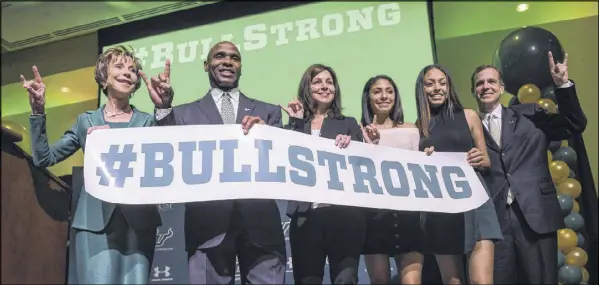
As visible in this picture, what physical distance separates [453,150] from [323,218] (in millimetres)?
671

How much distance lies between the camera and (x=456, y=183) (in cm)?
287

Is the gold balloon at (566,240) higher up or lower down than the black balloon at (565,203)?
lower down

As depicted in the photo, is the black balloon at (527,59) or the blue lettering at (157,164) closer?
the blue lettering at (157,164)

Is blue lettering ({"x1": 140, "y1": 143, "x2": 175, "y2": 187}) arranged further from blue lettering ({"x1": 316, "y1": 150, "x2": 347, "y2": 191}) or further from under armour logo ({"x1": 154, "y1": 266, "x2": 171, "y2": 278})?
under armour logo ({"x1": 154, "y1": 266, "x2": 171, "y2": 278})

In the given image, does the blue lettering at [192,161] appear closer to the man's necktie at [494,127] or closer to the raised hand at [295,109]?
the raised hand at [295,109]

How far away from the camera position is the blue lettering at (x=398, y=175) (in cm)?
278

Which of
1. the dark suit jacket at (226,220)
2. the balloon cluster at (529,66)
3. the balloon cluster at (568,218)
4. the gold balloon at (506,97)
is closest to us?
the dark suit jacket at (226,220)

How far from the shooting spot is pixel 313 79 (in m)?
2.89

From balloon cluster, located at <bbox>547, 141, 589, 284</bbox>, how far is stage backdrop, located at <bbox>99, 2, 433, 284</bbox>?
0.80 meters

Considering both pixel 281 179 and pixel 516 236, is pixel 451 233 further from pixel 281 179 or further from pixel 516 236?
pixel 281 179

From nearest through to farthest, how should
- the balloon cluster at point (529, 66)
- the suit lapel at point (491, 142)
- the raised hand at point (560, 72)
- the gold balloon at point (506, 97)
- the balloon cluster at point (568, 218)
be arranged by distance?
1. the raised hand at point (560, 72)
2. the suit lapel at point (491, 142)
3. the balloon cluster at point (568, 218)
4. the balloon cluster at point (529, 66)
5. the gold balloon at point (506, 97)

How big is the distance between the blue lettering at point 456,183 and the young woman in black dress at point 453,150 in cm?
7

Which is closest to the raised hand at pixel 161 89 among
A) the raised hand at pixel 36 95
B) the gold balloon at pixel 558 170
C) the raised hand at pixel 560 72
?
the raised hand at pixel 36 95

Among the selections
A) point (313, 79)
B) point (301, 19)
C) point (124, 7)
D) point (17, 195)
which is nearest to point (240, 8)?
point (301, 19)
